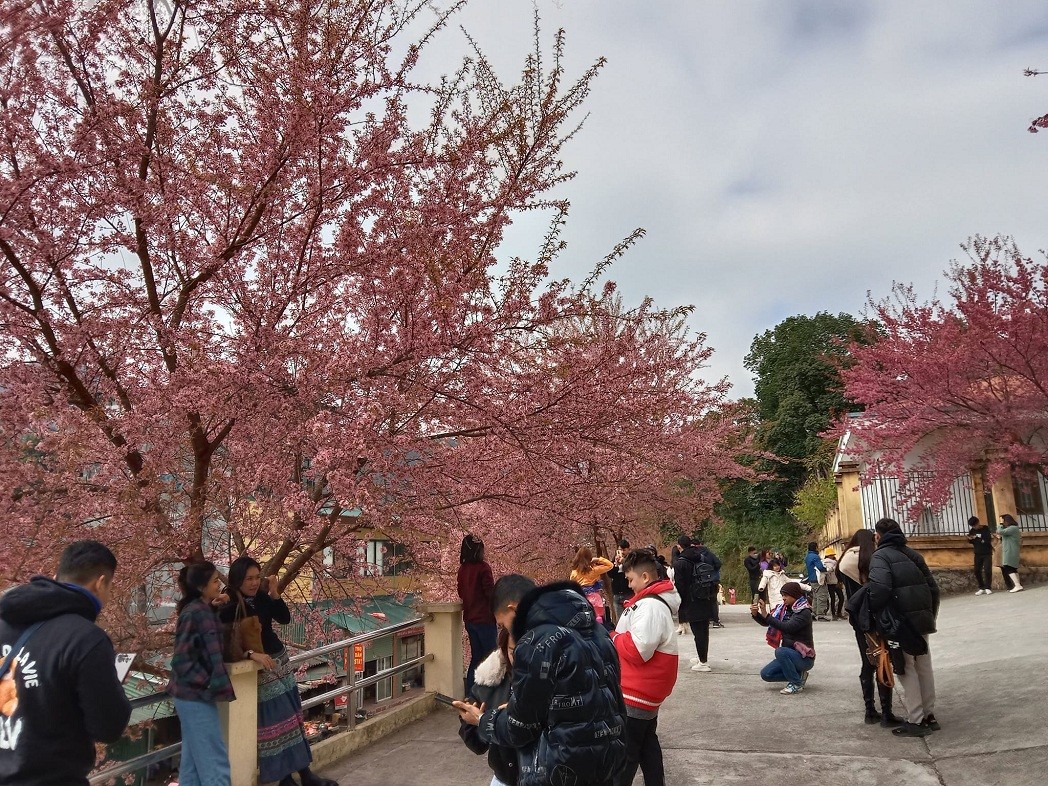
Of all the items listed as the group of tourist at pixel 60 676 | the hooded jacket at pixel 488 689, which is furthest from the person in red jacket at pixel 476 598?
the group of tourist at pixel 60 676

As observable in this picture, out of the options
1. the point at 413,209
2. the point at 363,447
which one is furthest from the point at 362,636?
the point at 413,209

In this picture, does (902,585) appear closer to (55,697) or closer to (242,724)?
(242,724)

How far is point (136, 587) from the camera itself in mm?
5555

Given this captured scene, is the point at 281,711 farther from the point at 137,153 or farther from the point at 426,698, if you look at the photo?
the point at 137,153

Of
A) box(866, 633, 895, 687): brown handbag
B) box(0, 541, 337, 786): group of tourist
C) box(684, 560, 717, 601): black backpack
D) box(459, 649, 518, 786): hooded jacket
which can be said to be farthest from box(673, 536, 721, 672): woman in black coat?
box(0, 541, 337, 786): group of tourist

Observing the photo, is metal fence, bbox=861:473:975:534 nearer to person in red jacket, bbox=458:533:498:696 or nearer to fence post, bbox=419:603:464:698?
fence post, bbox=419:603:464:698

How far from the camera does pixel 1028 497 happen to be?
1847 cm

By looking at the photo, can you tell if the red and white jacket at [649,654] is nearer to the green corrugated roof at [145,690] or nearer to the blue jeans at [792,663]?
the green corrugated roof at [145,690]

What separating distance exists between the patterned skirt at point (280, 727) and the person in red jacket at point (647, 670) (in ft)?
7.67

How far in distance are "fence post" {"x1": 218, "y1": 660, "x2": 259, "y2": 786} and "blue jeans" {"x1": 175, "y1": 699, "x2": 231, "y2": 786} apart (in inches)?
15.2

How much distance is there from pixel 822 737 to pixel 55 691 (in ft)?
19.2

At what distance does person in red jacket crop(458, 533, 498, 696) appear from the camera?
7473 mm

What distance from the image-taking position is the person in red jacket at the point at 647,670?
186 inches

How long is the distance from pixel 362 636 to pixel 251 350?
267 cm
